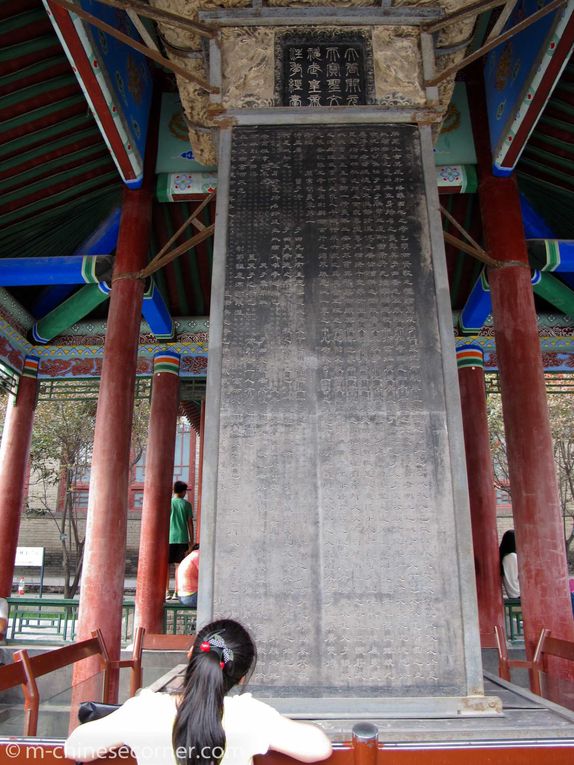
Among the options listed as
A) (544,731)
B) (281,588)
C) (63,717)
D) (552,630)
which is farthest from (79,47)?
(552,630)

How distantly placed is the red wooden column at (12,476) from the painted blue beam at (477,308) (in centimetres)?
577

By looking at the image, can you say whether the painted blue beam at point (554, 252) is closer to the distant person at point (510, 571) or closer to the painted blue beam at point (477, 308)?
the painted blue beam at point (477, 308)

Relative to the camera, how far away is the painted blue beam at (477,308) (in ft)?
22.8

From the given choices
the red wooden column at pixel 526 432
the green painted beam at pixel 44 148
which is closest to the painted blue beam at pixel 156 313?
the green painted beam at pixel 44 148

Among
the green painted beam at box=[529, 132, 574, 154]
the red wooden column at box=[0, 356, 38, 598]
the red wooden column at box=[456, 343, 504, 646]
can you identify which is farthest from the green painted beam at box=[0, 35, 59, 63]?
the red wooden column at box=[456, 343, 504, 646]

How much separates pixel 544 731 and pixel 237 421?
1673mm

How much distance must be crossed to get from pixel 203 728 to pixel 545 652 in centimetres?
329

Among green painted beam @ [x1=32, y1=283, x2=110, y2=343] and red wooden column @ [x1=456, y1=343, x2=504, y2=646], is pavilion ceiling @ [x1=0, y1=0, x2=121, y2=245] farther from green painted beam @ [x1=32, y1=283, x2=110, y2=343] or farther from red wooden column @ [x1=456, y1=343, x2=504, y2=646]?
red wooden column @ [x1=456, y1=343, x2=504, y2=646]

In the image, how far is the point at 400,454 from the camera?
108 inches

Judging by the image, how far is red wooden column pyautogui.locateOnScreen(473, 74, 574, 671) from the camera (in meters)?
4.17

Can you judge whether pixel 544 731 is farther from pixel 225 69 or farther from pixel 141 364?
pixel 141 364

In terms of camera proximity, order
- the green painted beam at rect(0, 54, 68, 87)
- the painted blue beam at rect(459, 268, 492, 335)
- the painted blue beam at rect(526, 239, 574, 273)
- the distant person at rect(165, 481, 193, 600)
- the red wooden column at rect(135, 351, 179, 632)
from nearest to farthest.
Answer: the green painted beam at rect(0, 54, 68, 87)
the painted blue beam at rect(526, 239, 574, 273)
the red wooden column at rect(135, 351, 179, 632)
the painted blue beam at rect(459, 268, 492, 335)
the distant person at rect(165, 481, 193, 600)

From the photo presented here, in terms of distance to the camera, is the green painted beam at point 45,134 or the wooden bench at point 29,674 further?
the green painted beam at point 45,134

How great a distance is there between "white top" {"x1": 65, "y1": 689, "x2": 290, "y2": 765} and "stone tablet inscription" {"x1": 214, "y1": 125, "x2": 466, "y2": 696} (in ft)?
4.43
